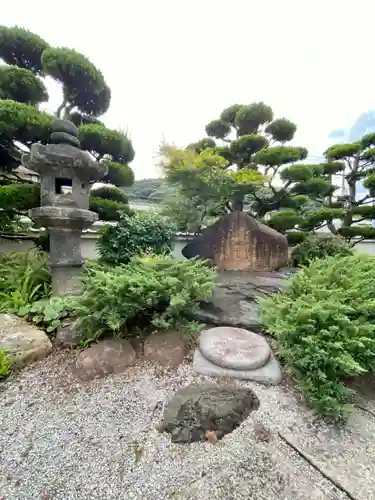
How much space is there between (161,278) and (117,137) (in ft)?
8.12

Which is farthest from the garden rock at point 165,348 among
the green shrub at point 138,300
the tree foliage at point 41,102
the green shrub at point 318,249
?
the green shrub at point 318,249

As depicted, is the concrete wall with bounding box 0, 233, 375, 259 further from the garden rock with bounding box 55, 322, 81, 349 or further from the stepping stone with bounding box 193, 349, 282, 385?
the stepping stone with bounding box 193, 349, 282, 385

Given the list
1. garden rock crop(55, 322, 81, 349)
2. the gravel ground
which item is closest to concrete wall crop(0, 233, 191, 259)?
garden rock crop(55, 322, 81, 349)

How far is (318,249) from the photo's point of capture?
4.91 m

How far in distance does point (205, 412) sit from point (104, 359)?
958 mm

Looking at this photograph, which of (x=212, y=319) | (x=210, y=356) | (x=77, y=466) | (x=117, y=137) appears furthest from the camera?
(x=117, y=137)

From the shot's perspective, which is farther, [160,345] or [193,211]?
[193,211]

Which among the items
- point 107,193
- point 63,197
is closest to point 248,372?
point 63,197

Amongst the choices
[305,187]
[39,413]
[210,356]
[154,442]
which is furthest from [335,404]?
[305,187]

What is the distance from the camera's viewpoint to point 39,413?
1.68 m

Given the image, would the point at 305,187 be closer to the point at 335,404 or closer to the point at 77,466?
the point at 335,404

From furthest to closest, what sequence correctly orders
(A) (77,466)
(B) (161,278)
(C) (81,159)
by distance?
1. (C) (81,159)
2. (B) (161,278)
3. (A) (77,466)

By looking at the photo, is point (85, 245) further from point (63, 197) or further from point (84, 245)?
point (63, 197)

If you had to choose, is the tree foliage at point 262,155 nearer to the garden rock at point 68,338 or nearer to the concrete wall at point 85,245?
the concrete wall at point 85,245
